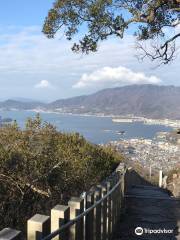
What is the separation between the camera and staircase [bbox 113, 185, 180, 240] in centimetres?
755

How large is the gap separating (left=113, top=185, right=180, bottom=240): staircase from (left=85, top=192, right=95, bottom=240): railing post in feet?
6.31

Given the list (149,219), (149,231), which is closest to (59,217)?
(149,231)

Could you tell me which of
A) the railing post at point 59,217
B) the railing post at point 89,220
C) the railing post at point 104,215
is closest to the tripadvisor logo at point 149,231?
the railing post at point 104,215

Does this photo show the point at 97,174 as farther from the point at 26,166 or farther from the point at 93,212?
the point at 93,212

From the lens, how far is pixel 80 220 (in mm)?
4887

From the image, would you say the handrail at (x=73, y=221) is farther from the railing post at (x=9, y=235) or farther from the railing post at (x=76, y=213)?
the railing post at (x=9, y=235)

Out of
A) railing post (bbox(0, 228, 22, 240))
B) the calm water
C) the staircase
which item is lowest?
the calm water

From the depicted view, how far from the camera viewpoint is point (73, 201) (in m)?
4.70

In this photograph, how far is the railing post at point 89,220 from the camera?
211 inches

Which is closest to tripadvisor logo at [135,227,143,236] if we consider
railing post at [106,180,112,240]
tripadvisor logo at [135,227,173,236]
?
tripadvisor logo at [135,227,173,236]

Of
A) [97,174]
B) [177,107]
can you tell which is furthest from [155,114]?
[97,174]

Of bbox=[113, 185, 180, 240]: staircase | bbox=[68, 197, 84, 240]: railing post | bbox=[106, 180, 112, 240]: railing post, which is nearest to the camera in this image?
bbox=[68, 197, 84, 240]: railing post

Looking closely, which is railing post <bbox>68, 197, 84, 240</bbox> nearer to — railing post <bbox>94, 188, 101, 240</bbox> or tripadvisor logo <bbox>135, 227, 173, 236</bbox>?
railing post <bbox>94, 188, 101, 240</bbox>

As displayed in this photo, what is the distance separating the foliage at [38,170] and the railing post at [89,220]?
10.2 ft
